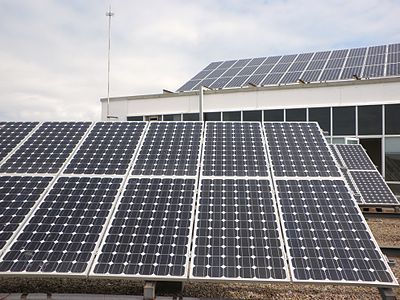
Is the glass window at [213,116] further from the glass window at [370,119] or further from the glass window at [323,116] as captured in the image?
the glass window at [370,119]

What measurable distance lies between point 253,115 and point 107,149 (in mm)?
19609

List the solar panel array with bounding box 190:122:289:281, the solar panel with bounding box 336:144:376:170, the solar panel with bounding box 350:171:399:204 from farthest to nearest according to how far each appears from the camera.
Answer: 1. the solar panel with bounding box 336:144:376:170
2. the solar panel with bounding box 350:171:399:204
3. the solar panel array with bounding box 190:122:289:281

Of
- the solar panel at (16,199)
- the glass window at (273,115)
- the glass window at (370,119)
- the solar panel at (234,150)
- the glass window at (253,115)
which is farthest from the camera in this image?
the glass window at (253,115)

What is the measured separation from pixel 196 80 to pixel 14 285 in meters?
28.9

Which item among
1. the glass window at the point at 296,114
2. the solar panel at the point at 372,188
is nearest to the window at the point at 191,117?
the glass window at the point at 296,114

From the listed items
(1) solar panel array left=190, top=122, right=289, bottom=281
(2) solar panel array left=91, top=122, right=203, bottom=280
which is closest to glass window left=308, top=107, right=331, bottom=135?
(1) solar panel array left=190, top=122, right=289, bottom=281

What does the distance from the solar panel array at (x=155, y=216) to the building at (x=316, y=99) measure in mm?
18425

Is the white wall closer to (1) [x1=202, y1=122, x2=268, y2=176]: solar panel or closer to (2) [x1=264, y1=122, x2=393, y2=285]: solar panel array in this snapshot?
(1) [x1=202, y1=122, x2=268, y2=176]: solar panel

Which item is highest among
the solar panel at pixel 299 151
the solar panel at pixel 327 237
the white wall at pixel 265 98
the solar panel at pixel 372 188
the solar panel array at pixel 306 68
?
the solar panel array at pixel 306 68

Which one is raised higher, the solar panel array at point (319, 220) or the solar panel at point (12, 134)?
the solar panel at point (12, 134)

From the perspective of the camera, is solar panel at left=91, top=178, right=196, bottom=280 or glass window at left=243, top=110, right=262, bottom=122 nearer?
solar panel at left=91, top=178, right=196, bottom=280

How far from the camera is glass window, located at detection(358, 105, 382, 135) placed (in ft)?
80.7

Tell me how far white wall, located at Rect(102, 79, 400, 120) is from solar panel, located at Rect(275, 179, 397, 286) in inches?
745

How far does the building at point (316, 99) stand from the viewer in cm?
2448
